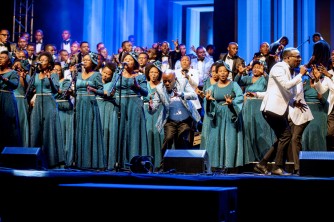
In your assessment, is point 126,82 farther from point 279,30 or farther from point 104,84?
point 279,30

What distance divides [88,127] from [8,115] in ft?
4.49

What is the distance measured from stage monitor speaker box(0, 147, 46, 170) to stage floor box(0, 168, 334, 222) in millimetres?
1089

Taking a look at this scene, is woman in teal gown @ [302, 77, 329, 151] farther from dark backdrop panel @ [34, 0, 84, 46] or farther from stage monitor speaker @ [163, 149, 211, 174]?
dark backdrop panel @ [34, 0, 84, 46]

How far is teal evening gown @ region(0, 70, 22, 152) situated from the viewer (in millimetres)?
11000

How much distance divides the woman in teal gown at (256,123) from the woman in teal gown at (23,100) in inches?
159

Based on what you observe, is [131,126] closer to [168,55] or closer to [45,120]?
[45,120]

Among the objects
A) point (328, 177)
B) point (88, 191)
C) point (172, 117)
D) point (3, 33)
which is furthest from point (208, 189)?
point (3, 33)

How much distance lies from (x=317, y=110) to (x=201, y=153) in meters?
3.44

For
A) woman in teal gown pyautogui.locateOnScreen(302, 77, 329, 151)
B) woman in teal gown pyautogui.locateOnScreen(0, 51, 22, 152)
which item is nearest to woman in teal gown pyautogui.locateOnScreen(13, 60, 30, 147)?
woman in teal gown pyautogui.locateOnScreen(0, 51, 22, 152)

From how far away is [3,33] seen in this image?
48.7 feet

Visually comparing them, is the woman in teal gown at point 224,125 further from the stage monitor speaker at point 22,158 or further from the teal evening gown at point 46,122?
the stage monitor speaker at point 22,158

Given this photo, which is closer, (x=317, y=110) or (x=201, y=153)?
(x=201, y=153)

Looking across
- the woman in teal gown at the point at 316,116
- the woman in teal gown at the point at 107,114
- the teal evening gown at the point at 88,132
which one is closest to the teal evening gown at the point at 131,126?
the woman in teal gown at the point at 107,114

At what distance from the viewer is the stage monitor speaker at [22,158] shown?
918 centimetres
